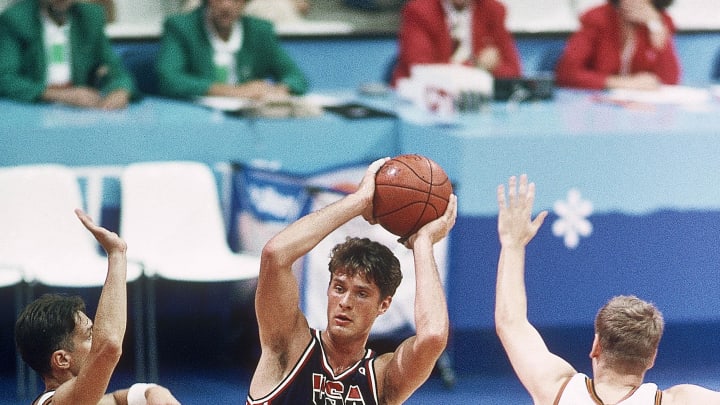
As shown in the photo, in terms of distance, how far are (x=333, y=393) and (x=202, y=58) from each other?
4555 mm

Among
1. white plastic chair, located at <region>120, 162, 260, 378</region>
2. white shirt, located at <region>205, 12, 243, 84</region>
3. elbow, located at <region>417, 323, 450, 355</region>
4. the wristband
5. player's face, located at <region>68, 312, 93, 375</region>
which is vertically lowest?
white plastic chair, located at <region>120, 162, 260, 378</region>

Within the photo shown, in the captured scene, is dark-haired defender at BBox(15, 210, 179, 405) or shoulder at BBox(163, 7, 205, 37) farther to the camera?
shoulder at BBox(163, 7, 205, 37)

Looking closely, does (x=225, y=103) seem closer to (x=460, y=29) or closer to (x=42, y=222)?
(x=42, y=222)

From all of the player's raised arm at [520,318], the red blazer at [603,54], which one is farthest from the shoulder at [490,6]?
the player's raised arm at [520,318]

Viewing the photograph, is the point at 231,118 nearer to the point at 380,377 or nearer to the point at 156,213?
the point at 156,213

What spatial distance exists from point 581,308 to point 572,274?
212 millimetres

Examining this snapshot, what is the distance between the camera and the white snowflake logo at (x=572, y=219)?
21.2ft

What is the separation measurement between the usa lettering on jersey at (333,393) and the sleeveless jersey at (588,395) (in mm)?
550

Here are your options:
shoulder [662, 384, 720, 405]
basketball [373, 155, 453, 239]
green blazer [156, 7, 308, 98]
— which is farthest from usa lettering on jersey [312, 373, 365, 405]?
green blazer [156, 7, 308, 98]

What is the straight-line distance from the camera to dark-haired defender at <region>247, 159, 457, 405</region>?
10.6 feet

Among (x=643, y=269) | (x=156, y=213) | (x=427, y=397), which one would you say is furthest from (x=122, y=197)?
(x=643, y=269)

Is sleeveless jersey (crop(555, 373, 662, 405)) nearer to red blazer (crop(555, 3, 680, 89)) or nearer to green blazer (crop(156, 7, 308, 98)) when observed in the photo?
green blazer (crop(156, 7, 308, 98))

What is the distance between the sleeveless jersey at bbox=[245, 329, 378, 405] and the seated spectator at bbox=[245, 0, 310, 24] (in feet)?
17.3

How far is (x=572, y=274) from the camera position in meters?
6.59
